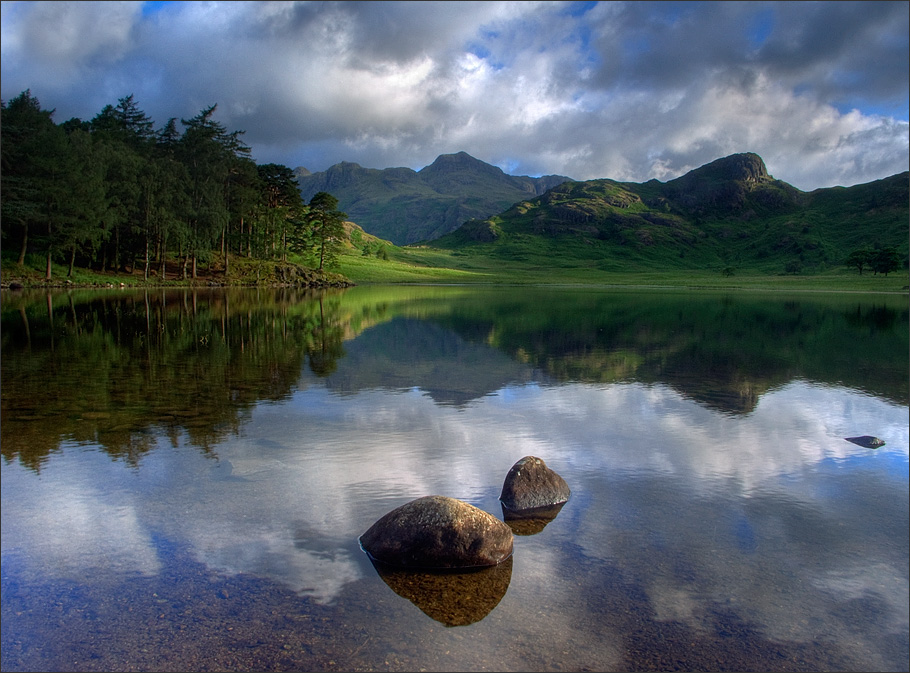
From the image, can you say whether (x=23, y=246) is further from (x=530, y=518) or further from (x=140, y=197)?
(x=530, y=518)


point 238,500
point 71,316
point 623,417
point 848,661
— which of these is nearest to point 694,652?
point 848,661

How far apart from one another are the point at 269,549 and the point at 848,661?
837 centimetres

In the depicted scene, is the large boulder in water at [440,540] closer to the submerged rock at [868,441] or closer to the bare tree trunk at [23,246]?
the submerged rock at [868,441]

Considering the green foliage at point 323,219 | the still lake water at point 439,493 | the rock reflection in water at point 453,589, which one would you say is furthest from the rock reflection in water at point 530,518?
the green foliage at point 323,219

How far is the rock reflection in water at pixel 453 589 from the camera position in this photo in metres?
8.32

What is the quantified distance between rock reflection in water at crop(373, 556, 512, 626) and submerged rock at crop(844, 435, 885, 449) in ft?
41.9

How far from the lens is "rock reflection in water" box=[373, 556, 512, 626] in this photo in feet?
27.3

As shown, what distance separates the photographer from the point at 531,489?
12125 millimetres

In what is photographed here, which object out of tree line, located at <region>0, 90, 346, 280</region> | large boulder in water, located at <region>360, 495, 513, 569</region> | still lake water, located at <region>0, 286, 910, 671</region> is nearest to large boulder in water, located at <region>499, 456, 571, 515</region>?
still lake water, located at <region>0, 286, 910, 671</region>

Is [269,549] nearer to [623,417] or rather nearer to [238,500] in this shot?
[238,500]

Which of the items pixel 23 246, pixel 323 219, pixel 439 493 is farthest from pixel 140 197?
pixel 439 493

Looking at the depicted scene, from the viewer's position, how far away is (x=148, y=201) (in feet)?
273

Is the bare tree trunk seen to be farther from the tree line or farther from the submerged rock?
the submerged rock

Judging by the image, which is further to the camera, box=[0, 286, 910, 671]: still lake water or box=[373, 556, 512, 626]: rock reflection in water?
box=[373, 556, 512, 626]: rock reflection in water
